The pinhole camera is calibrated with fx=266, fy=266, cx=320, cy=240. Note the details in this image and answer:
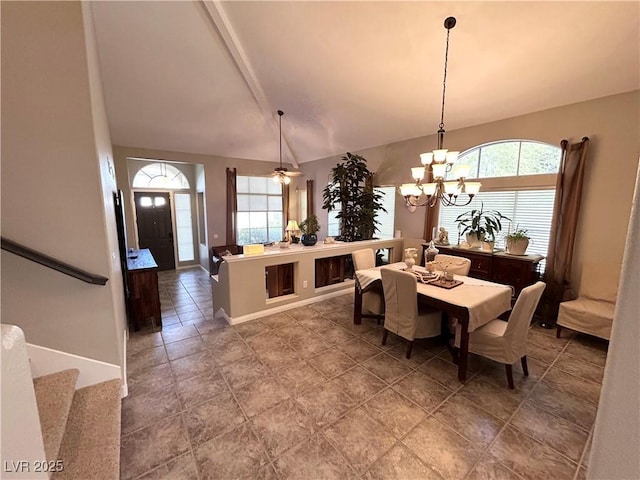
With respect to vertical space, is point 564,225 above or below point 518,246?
above

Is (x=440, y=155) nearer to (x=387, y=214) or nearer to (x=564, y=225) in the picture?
(x=564, y=225)

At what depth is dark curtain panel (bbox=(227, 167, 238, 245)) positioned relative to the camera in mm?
6801

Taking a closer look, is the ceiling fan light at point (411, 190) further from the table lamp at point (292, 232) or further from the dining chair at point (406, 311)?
the table lamp at point (292, 232)

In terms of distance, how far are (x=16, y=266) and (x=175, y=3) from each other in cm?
312

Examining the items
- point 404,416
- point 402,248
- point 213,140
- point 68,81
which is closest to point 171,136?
point 213,140

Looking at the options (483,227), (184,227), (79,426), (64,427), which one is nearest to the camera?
(64,427)

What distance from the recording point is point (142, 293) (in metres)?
3.49

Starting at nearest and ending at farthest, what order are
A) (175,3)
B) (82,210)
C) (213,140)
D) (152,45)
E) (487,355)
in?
(82,210), (487,355), (175,3), (152,45), (213,140)

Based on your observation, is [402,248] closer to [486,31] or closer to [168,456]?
[486,31]

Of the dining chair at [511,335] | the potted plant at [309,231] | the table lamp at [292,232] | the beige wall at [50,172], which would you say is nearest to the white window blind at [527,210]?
the dining chair at [511,335]

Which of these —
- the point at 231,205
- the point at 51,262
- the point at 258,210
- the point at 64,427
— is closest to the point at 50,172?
the point at 51,262

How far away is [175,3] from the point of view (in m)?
3.00

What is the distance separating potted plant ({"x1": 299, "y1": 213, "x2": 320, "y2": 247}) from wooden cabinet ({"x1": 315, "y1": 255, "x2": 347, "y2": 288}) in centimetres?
39

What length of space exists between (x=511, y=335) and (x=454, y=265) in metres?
1.34
